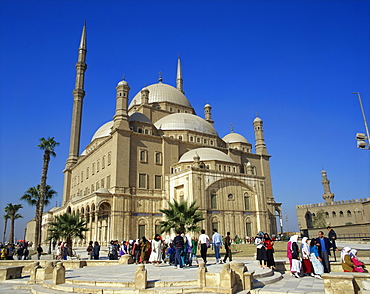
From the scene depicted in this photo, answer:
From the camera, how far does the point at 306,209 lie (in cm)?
5650

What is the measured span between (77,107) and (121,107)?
1272cm

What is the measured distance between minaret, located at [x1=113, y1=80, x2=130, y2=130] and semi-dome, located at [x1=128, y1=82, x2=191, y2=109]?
472 inches

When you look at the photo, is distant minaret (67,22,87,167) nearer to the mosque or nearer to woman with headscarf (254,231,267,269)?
the mosque

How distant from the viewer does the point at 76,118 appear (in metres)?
42.6

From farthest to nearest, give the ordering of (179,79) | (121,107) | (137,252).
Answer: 1. (179,79)
2. (121,107)
3. (137,252)

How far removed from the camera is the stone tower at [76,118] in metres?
42.6

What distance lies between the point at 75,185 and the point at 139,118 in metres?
14.6

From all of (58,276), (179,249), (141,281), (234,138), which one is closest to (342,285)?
(141,281)

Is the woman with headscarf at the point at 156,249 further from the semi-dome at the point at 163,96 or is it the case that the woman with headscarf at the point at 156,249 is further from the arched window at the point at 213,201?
the semi-dome at the point at 163,96

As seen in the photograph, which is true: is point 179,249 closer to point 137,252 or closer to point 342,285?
point 137,252

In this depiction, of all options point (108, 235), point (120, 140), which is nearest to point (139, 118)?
point (120, 140)

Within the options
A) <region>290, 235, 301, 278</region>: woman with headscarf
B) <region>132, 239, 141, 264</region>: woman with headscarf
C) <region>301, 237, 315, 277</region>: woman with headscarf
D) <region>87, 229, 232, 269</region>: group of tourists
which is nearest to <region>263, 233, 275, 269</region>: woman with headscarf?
<region>290, 235, 301, 278</region>: woman with headscarf

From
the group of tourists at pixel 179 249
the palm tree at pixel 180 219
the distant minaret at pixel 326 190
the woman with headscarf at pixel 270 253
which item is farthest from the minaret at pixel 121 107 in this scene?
the distant minaret at pixel 326 190

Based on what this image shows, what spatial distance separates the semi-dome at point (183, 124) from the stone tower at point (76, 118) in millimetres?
11301
